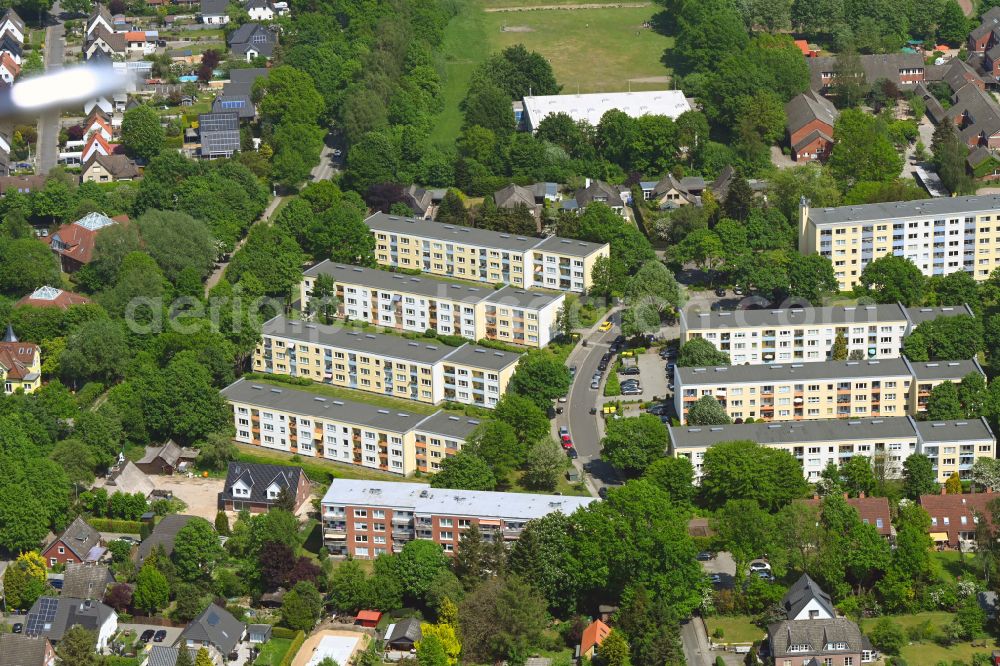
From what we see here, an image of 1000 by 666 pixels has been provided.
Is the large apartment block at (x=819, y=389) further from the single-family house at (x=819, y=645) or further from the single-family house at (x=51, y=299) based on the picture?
the single-family house at (x=51, y=299)

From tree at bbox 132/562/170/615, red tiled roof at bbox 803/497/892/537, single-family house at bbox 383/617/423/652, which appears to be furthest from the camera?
red tiled roof at bbox 803/497/892/537

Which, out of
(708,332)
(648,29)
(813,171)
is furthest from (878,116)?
(708,332)

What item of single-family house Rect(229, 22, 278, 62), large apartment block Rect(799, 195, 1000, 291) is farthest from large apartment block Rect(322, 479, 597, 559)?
single-family house Rect(229, 22, 278, 62)

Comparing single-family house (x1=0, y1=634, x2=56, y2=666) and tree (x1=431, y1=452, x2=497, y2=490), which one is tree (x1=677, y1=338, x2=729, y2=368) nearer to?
tree (x1=431, y1=452, x2=497, y2=490)

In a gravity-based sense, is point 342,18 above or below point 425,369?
above

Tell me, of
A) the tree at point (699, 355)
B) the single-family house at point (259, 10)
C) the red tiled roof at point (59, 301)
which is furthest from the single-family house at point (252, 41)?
the tree at point (699, 355)

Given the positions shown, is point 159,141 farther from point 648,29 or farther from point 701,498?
point 701,498
